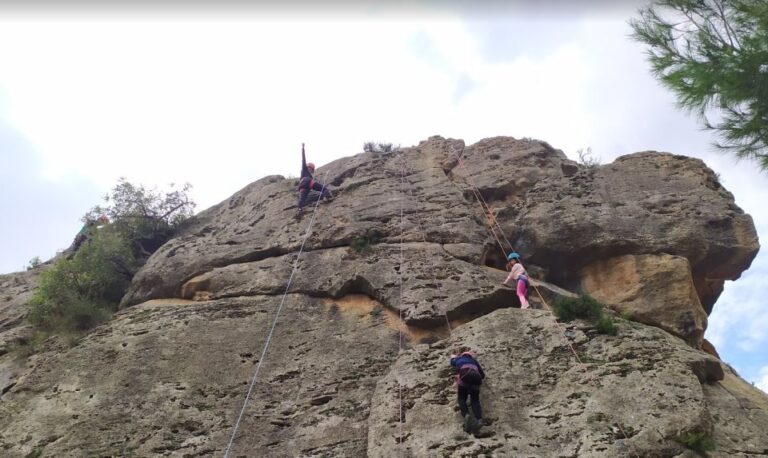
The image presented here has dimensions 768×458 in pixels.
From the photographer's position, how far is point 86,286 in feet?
51.0

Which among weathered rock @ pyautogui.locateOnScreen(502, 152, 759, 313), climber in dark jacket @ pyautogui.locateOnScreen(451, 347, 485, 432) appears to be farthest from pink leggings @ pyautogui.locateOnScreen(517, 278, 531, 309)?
climber in dark jacket @ pyautogui.locateOnScreen(451, 347, 485, 432)

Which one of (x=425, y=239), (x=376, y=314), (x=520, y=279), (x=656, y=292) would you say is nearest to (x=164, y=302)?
(x=376, y=314)

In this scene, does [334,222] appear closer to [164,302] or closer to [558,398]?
[164,302]

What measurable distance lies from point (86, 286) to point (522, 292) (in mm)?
10927

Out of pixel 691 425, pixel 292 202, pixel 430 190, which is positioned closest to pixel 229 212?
pixel 292 202

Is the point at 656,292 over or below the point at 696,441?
over

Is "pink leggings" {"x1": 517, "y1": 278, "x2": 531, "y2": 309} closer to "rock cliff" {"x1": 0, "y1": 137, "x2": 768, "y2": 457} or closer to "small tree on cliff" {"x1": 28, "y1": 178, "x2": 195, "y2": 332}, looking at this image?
"rock cliff" {"x1": 0, "y1": 137, "x2": 768, "y2": 457}

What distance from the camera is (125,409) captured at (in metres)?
10.7

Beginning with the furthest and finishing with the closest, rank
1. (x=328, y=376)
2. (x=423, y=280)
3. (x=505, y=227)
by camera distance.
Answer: (x=505, y=227)
(x=423, y=280)
(x=328, y=376)

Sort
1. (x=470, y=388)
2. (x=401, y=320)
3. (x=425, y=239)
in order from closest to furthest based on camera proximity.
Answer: (x=470, y=388) < (x=401, y=320) < (x=425, y=239)

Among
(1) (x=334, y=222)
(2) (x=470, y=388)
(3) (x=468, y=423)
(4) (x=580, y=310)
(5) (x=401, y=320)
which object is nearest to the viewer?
(3) (x=468, y=423)

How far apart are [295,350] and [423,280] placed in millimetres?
3033

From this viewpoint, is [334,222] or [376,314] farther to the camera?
[334,222]

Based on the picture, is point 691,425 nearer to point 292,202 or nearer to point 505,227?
point 505,227
